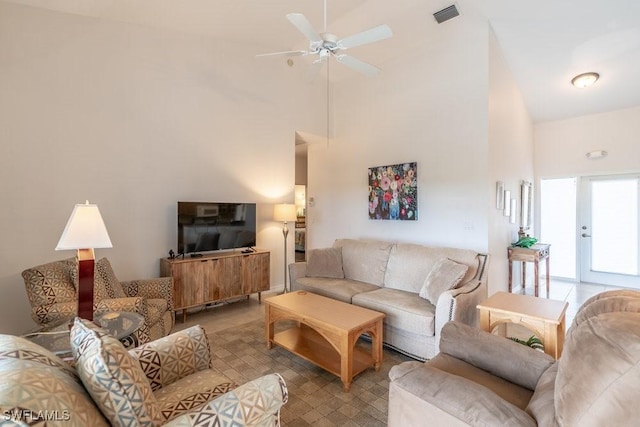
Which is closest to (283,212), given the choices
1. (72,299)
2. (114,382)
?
(72,299)

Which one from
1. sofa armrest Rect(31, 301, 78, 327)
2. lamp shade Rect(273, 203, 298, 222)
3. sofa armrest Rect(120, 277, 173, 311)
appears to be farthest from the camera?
lamp shade Rect(273, 203, 298, 222)

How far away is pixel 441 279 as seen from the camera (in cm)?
293

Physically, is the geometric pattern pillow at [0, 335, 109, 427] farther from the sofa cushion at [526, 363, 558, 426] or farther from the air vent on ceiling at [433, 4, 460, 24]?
the air vent on ceiling at [433, 4, 460, 24]

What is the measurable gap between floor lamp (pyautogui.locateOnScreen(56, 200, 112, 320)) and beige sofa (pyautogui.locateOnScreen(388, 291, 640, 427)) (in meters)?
1.84

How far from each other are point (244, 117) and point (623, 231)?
21.4ft

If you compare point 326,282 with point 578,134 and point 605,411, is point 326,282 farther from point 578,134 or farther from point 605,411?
point 578,134

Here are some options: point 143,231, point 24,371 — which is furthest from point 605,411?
point 143,231

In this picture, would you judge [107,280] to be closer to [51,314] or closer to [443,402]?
[51,314]

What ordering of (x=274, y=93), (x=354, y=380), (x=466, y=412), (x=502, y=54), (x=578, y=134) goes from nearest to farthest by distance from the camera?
(x=466, y=412)
(x=354, y=380)
(x=502, y=54)
(x=274, y=93)
(x=578, y=134)

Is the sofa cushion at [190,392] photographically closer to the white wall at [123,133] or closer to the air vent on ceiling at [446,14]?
the white wall at [123,133]

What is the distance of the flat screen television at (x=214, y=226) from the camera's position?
3.81 m

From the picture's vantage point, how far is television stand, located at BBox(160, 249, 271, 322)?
363cm

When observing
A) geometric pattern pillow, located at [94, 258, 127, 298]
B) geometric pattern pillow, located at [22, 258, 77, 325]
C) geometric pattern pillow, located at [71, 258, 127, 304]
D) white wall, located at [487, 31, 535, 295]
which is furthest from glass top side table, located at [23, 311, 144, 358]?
white wall, located at [487, 31, 535, 295]

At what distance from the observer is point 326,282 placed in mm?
3668
